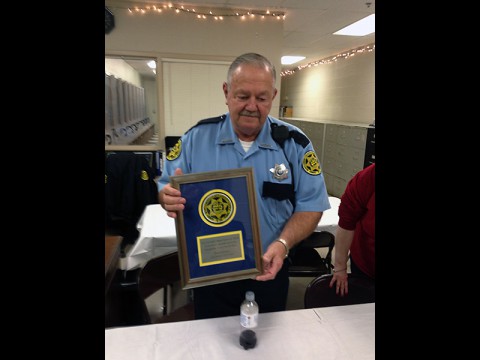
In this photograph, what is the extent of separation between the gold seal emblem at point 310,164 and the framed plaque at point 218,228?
0.43 m

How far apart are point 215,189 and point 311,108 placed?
7893mm

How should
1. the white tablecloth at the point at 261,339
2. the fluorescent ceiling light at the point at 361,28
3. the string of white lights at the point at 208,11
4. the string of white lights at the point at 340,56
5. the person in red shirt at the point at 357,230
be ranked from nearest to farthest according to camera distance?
the white tablecloth at the point at 261,339 < the person in red shirt at the point at 357,230 < the string of white lights at the point at 208,11 < the fluorescent ceiling light at the point at 361,28 < the string of white lights at the point at 340,56

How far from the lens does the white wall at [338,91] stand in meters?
5.93

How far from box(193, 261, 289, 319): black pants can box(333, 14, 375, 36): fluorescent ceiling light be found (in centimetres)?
449

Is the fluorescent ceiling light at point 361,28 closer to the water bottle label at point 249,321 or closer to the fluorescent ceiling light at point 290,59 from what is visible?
the fluorescent ceiling light at point 290,59

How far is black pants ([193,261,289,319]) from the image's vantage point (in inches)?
53.7

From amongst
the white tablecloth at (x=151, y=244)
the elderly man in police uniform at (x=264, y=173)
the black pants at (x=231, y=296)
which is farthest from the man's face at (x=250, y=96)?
the white tablecloth at (x=151, y=244)

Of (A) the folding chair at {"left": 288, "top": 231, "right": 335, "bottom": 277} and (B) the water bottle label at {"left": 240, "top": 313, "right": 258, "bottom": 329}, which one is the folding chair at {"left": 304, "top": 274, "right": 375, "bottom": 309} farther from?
(A) the folding chair at {"left": 288, "top": 231, "right": 335, "bottom": 277}

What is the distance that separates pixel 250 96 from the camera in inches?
48.2

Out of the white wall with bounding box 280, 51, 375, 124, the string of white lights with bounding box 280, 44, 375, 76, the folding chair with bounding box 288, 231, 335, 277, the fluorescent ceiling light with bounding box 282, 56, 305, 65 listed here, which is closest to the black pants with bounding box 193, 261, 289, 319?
the folding chair with bounding box 288, 231, 335, 277
